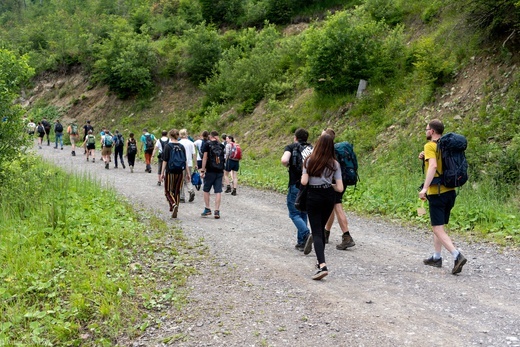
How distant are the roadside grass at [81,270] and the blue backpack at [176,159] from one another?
1.36 meters

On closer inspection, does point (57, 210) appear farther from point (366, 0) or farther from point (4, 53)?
point (366, 0)

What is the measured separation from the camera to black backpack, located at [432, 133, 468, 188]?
21.7 feet

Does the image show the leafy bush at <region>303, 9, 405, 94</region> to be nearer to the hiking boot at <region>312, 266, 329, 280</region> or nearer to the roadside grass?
the roadside grass

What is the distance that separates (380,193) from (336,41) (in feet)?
26.2

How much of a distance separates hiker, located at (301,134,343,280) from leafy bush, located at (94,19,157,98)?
94.4ft

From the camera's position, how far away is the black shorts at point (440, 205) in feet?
22.5

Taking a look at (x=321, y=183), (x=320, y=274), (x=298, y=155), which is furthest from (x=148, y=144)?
(x=320, y=274)

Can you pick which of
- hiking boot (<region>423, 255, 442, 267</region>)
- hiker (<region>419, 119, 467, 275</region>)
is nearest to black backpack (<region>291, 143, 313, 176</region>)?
hiker (<region>419, 119, 467, 275</region>)

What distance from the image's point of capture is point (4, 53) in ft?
37.4

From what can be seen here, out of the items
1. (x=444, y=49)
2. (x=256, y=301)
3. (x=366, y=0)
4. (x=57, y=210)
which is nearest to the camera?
(x=256, y=301)

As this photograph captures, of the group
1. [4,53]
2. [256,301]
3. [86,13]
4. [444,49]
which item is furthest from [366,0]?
[86,13]

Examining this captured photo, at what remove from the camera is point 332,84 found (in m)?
19.7

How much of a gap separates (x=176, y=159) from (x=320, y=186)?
557cm

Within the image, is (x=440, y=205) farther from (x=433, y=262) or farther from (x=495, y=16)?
(x=495, y=16)
